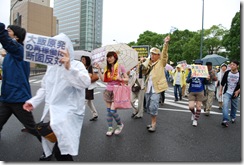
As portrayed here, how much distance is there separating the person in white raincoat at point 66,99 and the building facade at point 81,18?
2.26 meters

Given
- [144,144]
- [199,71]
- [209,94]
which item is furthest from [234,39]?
[144,144]

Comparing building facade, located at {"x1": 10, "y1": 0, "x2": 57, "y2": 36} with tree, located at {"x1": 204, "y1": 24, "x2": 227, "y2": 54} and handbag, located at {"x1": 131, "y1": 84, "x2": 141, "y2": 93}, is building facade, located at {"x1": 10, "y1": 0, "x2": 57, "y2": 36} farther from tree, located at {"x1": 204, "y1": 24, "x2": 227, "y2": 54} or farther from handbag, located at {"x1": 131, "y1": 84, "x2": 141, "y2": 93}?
tree, located at {"x1": 204, "y1": 24, "x2": 227, "y2": 54}

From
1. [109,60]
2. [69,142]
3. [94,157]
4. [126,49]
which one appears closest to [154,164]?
[94,157]

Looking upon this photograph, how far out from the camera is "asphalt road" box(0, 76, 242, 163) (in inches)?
127

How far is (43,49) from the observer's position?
2158 millimetres

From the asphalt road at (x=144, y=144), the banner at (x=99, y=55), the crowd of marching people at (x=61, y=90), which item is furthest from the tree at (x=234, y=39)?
the banner at (x=99, y=55)

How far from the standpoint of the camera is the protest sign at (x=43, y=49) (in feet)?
6.95

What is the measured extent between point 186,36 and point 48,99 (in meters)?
37.1

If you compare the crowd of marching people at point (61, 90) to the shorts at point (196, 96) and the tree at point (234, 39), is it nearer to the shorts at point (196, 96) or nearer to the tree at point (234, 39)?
the shorts at point (196, 96)

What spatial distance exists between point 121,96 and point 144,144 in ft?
3.16

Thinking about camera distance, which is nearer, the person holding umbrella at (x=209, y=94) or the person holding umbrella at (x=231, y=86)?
the person holding umbrella at (x=231, y=86)

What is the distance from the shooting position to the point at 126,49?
15.7 feet

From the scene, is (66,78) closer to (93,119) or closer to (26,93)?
(26,93)

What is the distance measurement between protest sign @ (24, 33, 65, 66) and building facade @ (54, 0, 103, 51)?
226cm
